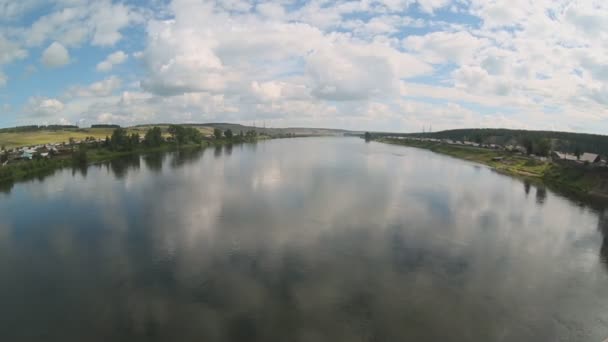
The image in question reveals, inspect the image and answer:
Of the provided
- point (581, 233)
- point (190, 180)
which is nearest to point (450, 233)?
point (581, 233)

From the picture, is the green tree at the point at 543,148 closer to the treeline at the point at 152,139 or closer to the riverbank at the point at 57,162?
the riverbank at the point at 57,162

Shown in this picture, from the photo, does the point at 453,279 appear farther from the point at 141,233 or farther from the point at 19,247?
the point at 19,247

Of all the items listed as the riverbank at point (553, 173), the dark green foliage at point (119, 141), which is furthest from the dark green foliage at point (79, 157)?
the riverbank at point (553, 173)

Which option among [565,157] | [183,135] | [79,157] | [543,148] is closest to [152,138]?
[183,135]

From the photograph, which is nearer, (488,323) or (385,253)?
(488,323)

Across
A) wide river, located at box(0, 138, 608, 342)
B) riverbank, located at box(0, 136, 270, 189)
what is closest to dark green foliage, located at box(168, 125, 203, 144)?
riverbank, located at box(0, 136, 270, 189)

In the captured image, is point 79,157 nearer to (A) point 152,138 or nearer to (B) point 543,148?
(A) point 152,138
